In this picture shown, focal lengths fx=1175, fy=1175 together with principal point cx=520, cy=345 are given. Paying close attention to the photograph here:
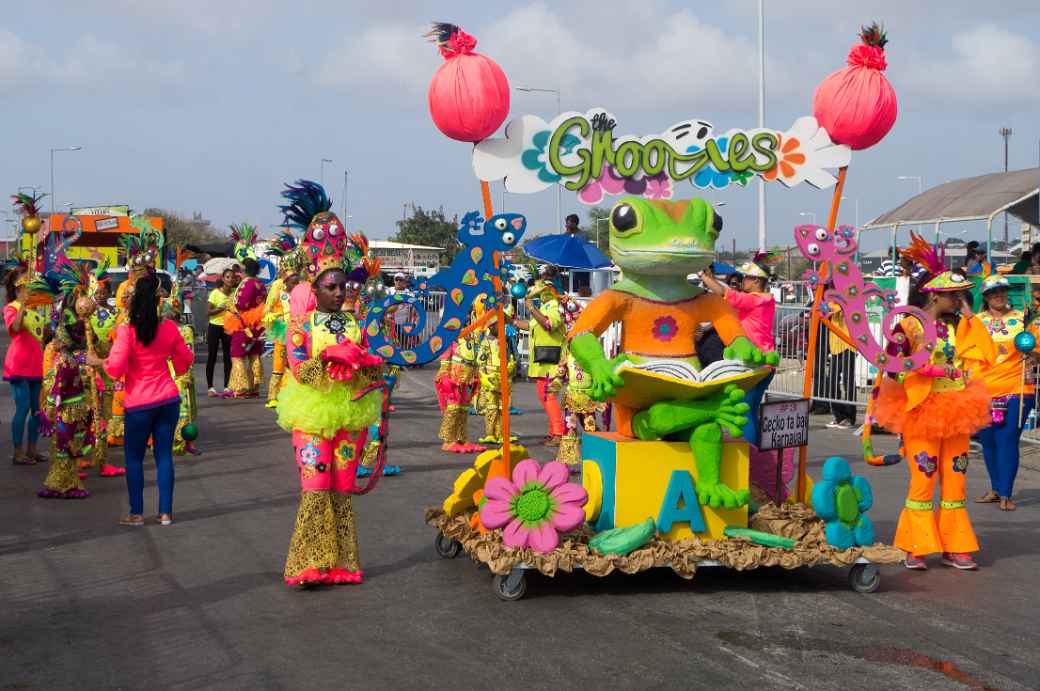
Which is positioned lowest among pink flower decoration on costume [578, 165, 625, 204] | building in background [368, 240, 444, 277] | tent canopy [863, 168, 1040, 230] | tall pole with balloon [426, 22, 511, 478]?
pink flower decoration on costume [578, 165, 625, 204]

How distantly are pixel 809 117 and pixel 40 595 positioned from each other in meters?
5.74

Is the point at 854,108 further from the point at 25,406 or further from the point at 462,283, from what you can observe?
the point at 25,406

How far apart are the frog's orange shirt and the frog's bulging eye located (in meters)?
0.38

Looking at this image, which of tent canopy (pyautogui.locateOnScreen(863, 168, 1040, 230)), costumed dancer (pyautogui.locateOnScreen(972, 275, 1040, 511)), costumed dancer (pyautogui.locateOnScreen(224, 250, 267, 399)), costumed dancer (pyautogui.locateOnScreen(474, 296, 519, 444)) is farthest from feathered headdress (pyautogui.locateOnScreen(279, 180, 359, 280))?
tent canopy (pyautogui.locateOnScreen(863, 168, 1040, 230))

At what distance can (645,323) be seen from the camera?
282 inches

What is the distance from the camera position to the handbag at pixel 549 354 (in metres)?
13.0

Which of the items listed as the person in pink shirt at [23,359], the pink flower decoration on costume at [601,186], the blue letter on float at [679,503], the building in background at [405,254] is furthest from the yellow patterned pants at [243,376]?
the building in background at [405,254]

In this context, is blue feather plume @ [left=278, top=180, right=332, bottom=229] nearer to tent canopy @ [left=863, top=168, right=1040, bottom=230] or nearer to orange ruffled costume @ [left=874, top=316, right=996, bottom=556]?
orange ruffled costume @ [left=874, top=316, right=996, bottom=556]

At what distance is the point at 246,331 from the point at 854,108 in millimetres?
11715

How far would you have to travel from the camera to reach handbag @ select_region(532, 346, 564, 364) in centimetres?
1302

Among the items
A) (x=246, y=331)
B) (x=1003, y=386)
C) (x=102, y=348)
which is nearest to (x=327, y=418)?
(x=102, y=348)

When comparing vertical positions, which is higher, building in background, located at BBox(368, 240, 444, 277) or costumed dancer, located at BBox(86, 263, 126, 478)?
building in background, located at BBox(368, 240, 444, 277)

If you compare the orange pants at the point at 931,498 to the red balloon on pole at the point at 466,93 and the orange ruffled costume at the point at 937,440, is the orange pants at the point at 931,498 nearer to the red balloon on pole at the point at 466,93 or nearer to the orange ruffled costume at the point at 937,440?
the orange ruffled costume at the point at 937,440

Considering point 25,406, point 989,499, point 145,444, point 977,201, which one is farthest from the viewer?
point 977,201
